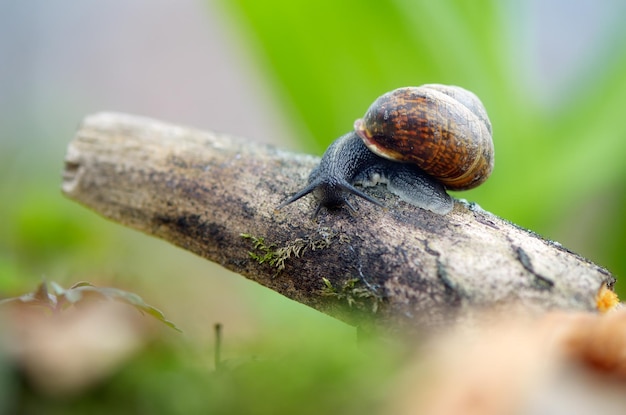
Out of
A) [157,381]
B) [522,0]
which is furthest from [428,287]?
[522,0]

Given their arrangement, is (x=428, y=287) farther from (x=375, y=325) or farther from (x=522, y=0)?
(x=522, y=0)

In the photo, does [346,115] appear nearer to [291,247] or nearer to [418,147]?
[418,147]

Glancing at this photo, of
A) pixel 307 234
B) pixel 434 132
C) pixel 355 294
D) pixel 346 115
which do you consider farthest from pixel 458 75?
pixel 355 294

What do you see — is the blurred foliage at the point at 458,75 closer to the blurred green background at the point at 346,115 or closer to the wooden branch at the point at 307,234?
the blurred green background at the point at 346,115

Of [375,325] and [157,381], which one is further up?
[375,325]

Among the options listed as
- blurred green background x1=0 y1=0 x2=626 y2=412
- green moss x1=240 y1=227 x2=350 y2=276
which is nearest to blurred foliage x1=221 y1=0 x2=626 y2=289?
blurred green background x1=0 y1=0 x2=626 y2=412

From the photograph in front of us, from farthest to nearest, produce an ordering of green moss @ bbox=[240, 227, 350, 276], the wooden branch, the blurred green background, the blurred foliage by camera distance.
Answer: the blurred foliage
the blurred green background
green moss @ bbox=[240, 227, 350, 276]
the wooden branch

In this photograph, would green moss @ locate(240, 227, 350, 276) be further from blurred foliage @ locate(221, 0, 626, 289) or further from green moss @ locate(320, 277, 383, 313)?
blurred foliage @ locate(221, 0, 626, 289)
